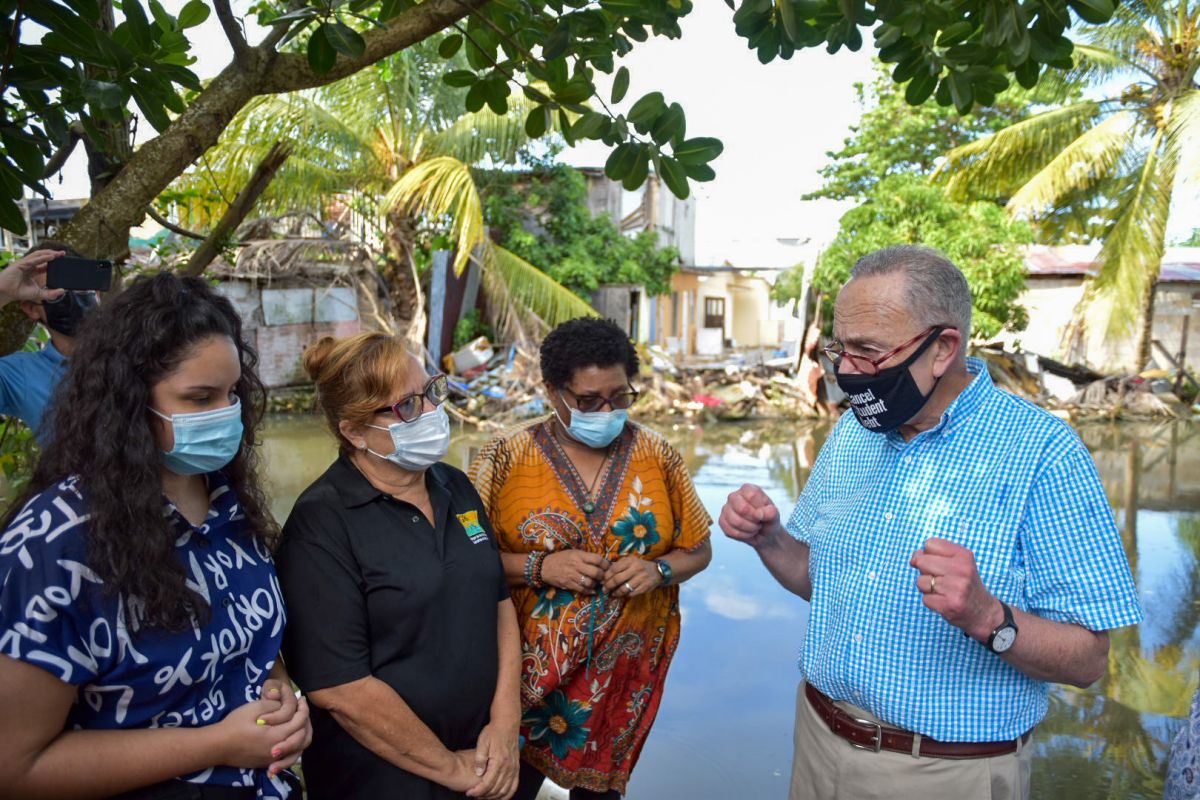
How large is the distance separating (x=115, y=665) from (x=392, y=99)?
12.6 metres

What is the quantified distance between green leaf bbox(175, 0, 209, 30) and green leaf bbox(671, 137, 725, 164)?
1.28 m

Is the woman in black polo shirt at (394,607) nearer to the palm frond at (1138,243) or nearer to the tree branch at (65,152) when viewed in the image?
the tree branch at (65,152)

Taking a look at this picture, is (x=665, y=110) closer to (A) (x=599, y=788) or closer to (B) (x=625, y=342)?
(B) (x=625, y=342)

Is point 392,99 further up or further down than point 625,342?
further up

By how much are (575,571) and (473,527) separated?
1.30ft

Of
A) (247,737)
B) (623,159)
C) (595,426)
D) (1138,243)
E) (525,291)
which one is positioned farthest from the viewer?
(525,291)

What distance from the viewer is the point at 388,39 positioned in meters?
2.34

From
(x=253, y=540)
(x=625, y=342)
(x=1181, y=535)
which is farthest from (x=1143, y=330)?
(x=253, y=540)

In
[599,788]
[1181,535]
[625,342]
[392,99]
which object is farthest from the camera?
[392,99]

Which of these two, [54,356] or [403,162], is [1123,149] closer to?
[403,162]

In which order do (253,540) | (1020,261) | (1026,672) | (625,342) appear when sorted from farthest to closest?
(1020,261) → (625,342) → (253,540) → (1026,672)

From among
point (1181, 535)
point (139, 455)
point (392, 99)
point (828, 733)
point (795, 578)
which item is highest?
point (392, 99)

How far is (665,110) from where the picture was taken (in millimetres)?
2145

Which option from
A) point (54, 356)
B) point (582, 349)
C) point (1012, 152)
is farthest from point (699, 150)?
point (1012, 152)
